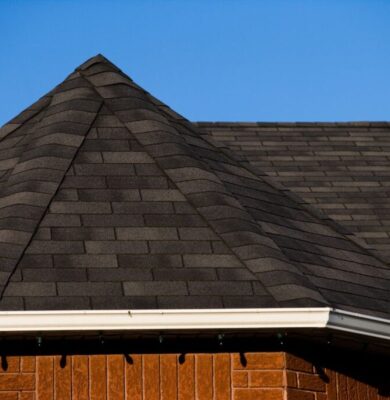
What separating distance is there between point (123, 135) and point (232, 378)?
3.03m

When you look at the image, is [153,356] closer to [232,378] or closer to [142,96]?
[232,378]

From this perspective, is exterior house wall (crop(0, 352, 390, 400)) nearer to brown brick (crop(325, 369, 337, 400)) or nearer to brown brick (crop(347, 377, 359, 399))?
brown brick (crop(325, 369, 337, 400))

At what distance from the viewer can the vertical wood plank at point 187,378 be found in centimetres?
980

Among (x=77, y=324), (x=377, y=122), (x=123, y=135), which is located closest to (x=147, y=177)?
(x=123, y=135)

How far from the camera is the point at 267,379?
32.3ft

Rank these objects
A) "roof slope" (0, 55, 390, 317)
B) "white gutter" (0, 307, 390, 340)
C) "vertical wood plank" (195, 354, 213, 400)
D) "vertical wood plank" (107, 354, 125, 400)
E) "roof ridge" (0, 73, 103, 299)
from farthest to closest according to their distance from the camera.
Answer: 1. "roof ridge" (0, 73, 103, 299)
2. "roof slope" (0, 55, 390, 317)
3. "vertical wood plank" (195, 354, 213, 400)
4. "vertical wood plank" (107, 354, 125, 400)
5. "white gutter" (0, 307, 390, 340)

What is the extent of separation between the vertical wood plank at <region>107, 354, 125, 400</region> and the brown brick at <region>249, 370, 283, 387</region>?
0.99 m

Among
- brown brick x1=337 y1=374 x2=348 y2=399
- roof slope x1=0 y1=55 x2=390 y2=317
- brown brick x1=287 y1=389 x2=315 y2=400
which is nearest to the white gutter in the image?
roof slope x1=0 y1=55 x2=390 y2=317

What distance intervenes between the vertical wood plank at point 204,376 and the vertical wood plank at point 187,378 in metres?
0.03

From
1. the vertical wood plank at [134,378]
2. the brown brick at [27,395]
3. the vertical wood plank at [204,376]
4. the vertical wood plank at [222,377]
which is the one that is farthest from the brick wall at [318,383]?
the brown brick at [27,395]

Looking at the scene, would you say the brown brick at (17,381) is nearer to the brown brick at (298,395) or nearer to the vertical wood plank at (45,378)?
the vertical wood plank at (45,378)

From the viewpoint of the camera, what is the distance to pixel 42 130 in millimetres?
12227

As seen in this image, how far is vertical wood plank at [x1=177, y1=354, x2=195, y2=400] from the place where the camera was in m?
9.80

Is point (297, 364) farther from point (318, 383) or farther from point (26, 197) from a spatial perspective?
point (26, 197)
